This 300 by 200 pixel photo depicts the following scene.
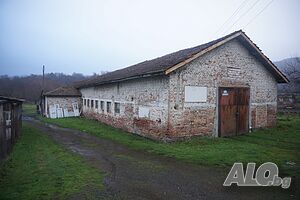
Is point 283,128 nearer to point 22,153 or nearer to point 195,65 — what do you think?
point 195,65

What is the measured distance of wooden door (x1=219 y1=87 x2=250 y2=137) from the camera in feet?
47.2

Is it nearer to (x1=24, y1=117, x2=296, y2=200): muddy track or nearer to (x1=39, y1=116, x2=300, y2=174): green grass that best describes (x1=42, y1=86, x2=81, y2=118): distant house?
(x1=39, y1=116, x2=300, y2=174): green grass

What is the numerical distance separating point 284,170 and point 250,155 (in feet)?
6.04

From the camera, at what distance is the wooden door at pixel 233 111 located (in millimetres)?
14375

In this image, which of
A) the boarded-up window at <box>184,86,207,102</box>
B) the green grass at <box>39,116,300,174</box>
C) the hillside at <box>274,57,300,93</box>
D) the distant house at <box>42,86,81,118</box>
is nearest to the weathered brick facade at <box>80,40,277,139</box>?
the boarded-up window at <box>184,86,207,102</box>

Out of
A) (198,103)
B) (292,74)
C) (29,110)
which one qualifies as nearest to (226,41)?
(198,103)

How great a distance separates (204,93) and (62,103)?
1913cm

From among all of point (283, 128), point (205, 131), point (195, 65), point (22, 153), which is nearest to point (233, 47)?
point (195, 65)

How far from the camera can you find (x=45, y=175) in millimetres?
7402

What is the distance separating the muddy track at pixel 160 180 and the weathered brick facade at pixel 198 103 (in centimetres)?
309

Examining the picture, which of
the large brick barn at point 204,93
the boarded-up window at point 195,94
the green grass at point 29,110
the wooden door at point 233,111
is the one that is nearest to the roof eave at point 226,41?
the large brick barn at point 204,93

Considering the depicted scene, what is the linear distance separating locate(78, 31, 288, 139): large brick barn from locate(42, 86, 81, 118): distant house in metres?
12.1

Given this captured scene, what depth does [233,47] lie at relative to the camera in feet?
49.0

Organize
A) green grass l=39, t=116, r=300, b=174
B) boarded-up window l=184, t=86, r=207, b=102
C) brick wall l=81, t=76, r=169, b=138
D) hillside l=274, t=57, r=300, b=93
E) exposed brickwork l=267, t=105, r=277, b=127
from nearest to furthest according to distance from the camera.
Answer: green grass l=39, t=116, r=300, b=174 < brick wall l=81, t=76, r=169, b=138 < boarded-up window l=184, t=86, r=207, b=102 < exposed brickwork l=267, t=105, r=277, b=127 < hillside l=274, t=57, r=300, b=93
